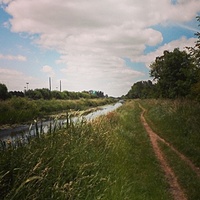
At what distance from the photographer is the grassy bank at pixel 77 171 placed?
4.72m

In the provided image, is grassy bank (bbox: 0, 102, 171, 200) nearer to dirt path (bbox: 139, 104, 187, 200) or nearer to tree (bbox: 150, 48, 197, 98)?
dirt path (bbox: 139, 104, 187, 200)

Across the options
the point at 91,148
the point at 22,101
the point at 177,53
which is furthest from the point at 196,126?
the point at 22,101

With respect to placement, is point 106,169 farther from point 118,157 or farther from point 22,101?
point 22,101

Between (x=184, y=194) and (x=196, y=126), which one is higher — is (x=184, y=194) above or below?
below

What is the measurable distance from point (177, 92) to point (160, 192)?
30523 millimetres

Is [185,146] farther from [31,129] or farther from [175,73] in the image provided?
[175,73]

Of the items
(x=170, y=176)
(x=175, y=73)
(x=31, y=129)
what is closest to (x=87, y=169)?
(x=170, y=176)

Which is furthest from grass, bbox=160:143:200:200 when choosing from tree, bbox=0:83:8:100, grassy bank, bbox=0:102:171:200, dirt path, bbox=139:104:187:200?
tree, bbox=0:83:8:100

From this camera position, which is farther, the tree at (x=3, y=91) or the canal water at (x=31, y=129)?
the tree at (x=3, y=91)

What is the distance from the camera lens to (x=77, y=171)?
20.2 feet

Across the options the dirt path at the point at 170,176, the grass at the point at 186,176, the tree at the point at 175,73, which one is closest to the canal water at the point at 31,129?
the dirt path at the point at 170,176

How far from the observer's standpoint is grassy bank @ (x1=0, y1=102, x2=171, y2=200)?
4.72m

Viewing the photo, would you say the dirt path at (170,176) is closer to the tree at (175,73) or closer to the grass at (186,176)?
the grass at (186,176)

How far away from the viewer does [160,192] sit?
8.09 meters
